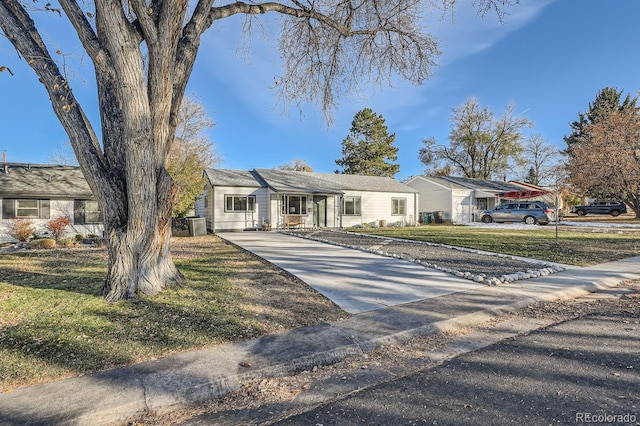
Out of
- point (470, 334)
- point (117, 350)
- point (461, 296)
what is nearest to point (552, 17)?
point (461, 296)

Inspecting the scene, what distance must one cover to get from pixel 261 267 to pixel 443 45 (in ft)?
23.3

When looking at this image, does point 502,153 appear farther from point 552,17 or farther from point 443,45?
point 443,45

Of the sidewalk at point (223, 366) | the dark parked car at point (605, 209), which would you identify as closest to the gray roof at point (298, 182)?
the sidewalk at point (223, 366)

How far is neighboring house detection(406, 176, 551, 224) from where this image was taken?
26547mm

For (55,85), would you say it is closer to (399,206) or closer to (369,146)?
(399,206)

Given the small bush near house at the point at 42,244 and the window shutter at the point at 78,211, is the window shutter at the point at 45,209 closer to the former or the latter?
the window shutter at the point at 78,211

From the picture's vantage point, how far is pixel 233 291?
551cm

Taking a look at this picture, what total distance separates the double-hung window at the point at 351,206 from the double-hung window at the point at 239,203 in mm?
6312

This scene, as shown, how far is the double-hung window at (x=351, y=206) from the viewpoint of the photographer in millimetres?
22219

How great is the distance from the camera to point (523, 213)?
2420 cm

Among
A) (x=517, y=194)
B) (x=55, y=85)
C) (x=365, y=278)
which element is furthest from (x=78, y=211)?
(x=517, y=194)

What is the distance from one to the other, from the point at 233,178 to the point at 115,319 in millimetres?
16088

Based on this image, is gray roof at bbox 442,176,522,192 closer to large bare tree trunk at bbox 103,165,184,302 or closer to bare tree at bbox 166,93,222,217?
bare tree at bbox 166,93,222,217

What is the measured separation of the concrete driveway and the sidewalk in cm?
41
